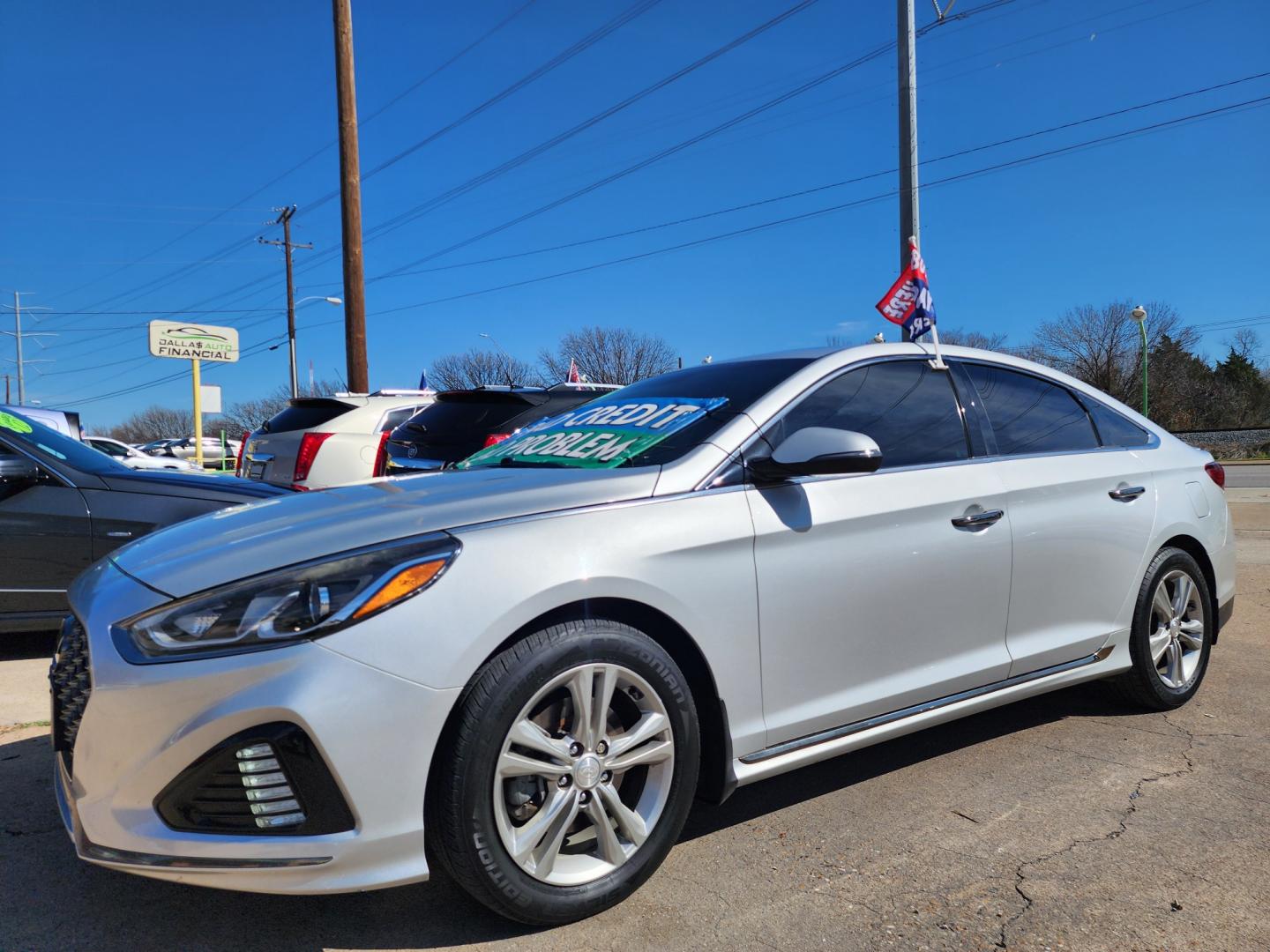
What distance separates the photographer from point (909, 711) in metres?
2.95

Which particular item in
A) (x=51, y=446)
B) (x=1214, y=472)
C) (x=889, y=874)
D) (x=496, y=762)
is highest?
(x=51, y=446)

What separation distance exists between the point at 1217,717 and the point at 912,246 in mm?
9088

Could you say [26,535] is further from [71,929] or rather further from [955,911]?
[955,911]

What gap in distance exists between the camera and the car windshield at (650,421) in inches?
112

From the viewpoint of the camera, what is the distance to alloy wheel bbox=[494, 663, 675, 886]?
7.21ft

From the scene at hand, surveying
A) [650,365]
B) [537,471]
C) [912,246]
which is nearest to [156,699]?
[537,471]

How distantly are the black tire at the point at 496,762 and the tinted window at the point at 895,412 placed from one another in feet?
3.10

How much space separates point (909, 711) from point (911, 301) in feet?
31.1

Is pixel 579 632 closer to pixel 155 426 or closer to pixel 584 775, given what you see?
pixel 584 775

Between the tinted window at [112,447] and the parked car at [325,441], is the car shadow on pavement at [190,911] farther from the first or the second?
the tinted window at [112,447]

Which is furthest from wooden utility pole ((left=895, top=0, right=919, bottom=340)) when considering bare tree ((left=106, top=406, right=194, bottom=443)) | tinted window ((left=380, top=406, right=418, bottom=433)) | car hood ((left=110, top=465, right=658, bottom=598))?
bare tree ((left=106, top=406, right=194, bottom=443))

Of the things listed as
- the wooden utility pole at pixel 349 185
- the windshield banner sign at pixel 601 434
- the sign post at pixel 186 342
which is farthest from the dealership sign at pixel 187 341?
the windshield banner sign at pixel 601 434

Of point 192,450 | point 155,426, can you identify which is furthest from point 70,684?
point 155,426

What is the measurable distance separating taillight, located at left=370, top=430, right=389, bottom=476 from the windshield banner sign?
11.5ft
